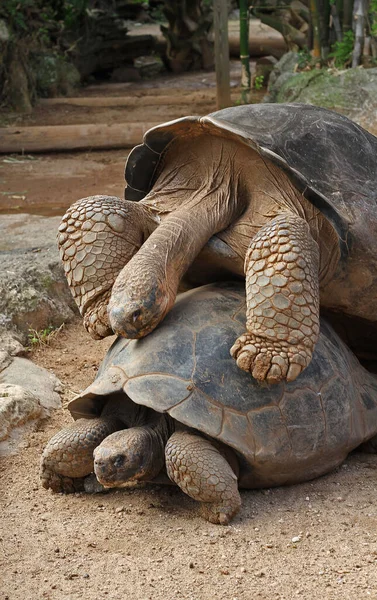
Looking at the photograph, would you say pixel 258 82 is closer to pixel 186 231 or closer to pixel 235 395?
pixel 186 231

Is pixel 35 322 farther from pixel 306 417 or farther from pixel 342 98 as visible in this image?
pixel 342 98

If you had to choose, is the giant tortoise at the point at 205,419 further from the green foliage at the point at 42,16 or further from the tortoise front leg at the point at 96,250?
the green foliage at the point at 42,16

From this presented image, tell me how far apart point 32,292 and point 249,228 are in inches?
68.3

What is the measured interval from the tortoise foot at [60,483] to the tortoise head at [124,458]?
273 mm

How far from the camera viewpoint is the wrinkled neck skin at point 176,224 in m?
3.21

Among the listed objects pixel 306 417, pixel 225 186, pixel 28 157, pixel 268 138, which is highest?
pixel 268 138

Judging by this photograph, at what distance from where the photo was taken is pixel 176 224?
3.53 meters

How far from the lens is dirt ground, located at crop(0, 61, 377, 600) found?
2596 millimetres

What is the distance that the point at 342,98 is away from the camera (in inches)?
337

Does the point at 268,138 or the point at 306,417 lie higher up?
the point at 268,138

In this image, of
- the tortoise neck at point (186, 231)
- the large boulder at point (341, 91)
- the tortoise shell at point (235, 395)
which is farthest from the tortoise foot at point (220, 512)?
the large boulder at point (341, 91)

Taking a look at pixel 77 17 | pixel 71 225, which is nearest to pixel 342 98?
pixel 71 225

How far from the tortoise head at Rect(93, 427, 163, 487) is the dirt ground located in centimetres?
15

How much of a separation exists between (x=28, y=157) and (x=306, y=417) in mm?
7632
